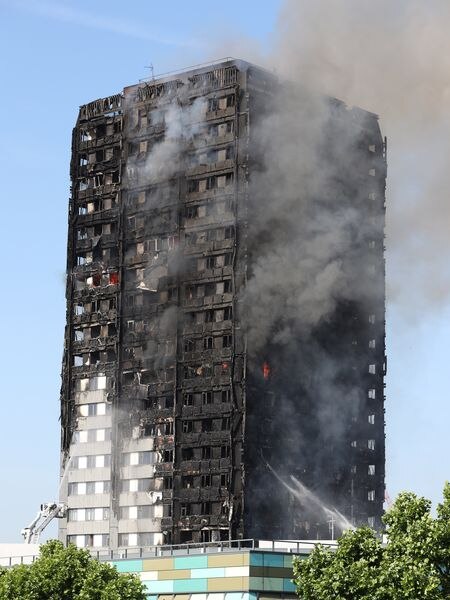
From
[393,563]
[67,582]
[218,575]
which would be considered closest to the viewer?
[393,563]

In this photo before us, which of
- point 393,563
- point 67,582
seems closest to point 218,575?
point 67,582

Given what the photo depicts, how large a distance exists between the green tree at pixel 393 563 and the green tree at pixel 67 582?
16.6 m

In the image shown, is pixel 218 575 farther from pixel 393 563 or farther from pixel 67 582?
pixel 393 563

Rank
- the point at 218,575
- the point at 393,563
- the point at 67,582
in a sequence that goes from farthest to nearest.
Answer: the point at 218,575 < the point at 67,582 < the point at 393,563

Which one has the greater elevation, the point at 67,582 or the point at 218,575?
the point at 218,575

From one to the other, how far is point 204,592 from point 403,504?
98.4 ft

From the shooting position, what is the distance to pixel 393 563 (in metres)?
124

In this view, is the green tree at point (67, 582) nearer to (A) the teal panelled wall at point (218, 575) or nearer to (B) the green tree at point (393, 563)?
(A) the teal panelled wall at point (218, 575)

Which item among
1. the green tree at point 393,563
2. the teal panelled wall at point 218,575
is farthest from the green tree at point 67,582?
the green tree at point 393,563

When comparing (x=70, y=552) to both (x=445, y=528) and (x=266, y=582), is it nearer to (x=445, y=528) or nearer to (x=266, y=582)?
(x=266, y=582)

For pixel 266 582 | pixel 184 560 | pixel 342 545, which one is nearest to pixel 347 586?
pixel 342 545

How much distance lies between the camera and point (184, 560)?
155375 mm

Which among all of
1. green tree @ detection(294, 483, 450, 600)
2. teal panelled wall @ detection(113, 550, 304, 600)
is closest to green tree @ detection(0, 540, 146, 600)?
teal panelled wall @ detection(113, 550, 304, 600)

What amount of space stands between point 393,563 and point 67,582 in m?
30.6
